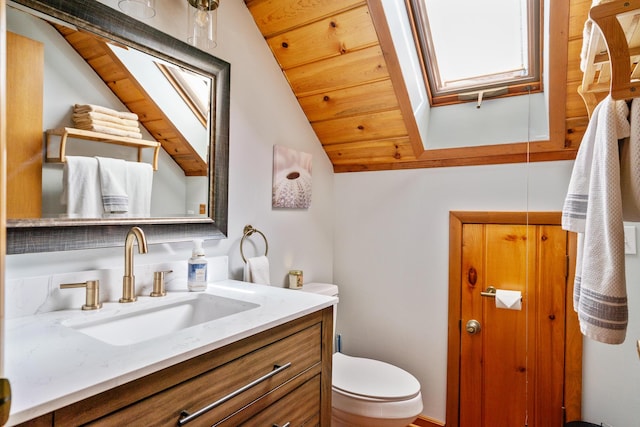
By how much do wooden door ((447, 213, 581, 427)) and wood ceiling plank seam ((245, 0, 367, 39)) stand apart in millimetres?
1241

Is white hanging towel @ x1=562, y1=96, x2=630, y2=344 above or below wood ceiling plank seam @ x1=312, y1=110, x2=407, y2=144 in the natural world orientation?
below

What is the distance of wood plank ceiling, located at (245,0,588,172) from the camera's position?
1598 millimetres

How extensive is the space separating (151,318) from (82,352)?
412mm

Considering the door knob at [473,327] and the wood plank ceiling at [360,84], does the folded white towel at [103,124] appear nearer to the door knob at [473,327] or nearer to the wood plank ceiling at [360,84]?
the wood plank ceiling at [360,84]

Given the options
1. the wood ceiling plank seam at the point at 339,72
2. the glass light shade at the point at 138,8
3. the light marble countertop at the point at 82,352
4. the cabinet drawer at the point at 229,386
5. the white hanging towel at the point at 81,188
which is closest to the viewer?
the light marble countertop at the point at 82,352

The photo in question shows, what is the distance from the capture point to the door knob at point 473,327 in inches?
75.6

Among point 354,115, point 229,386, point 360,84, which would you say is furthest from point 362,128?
point 229,386

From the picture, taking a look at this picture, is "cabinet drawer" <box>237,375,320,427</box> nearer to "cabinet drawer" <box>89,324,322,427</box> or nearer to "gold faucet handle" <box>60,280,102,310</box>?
"cabinet drawer" <box>89,324,322,427</box>

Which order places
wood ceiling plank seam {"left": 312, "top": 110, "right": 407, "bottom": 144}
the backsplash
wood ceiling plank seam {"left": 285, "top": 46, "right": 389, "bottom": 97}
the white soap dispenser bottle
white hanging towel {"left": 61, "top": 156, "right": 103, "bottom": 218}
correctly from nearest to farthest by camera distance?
the backsplash → white hanging towel {"left": 61, "top": 156, "right": 103, "bottom": 218} → the white soap dispenser bottle → wood ceiling plank seam {"left": 285, "top": 46, "right": 389, "bottom": 97} → wood ceiling plank seam {"left": 312, "top": 110, "right": 407, "bottom": 144}

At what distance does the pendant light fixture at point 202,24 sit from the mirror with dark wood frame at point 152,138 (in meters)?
0.08

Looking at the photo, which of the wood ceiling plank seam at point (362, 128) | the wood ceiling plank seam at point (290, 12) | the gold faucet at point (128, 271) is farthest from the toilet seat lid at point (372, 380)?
the wood ceiling plank seam at point (290, 12)

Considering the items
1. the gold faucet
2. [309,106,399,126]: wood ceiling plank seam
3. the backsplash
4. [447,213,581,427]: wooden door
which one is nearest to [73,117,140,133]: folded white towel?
the gold faucet

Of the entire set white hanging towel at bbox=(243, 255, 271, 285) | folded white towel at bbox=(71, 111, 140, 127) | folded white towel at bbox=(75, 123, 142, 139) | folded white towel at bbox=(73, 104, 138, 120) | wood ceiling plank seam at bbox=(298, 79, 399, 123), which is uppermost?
wood ceiling plank seam at bbox=(298, 79, 399, 123)

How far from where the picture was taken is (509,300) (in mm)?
1774
